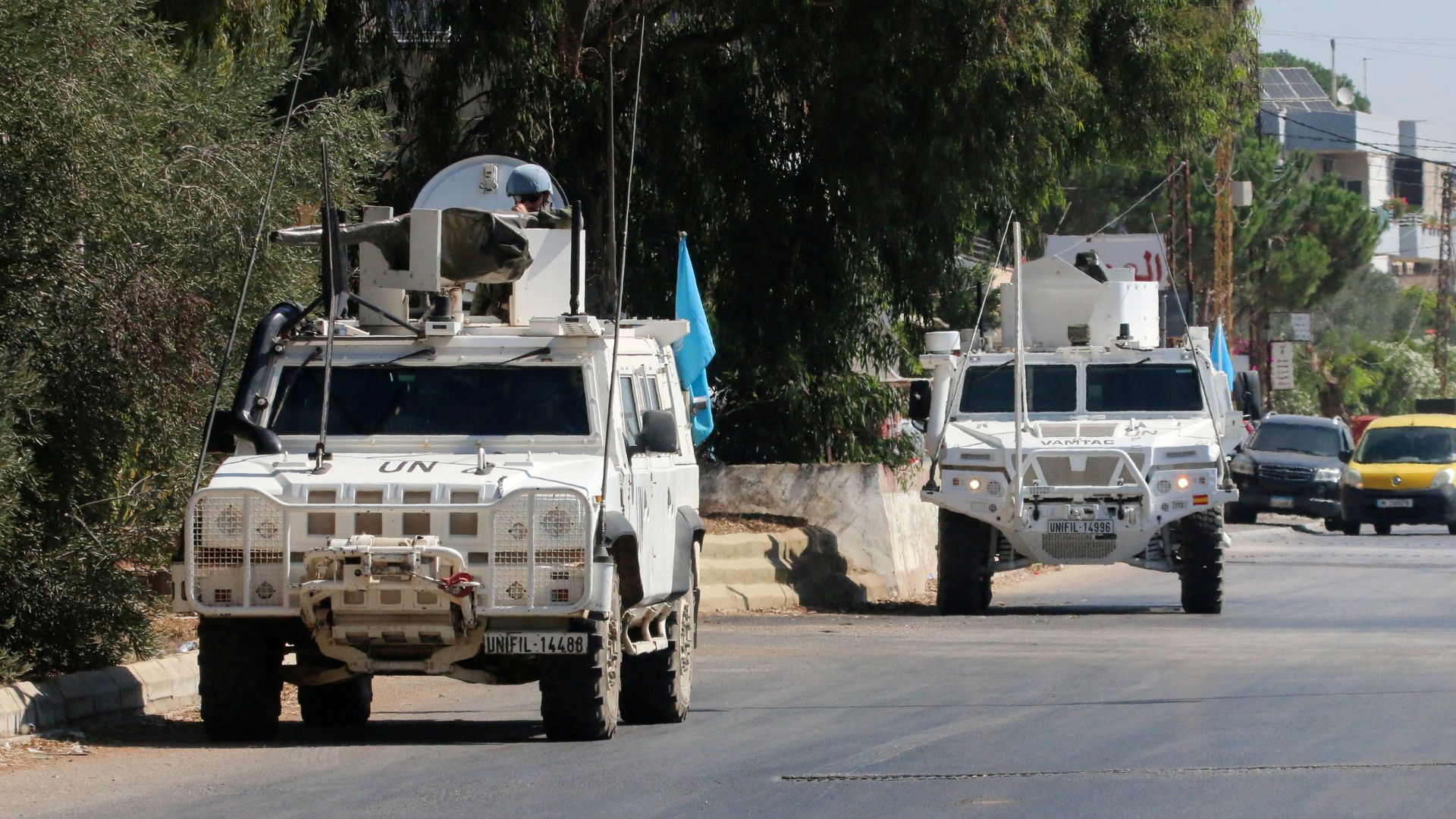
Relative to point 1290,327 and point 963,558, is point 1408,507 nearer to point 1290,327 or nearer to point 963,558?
point 963,558

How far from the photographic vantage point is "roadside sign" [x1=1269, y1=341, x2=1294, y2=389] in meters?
50.0

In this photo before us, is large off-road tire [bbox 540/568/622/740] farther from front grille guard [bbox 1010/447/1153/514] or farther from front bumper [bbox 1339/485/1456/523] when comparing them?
front bumper [bbox 1339/485/1456/523]

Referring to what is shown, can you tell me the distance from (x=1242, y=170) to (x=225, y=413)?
54.4 m

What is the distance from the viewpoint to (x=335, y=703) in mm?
Result: 10891

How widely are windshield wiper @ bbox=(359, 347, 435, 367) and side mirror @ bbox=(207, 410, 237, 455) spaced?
2.32 ft

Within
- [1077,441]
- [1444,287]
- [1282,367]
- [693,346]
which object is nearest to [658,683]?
[693,346]

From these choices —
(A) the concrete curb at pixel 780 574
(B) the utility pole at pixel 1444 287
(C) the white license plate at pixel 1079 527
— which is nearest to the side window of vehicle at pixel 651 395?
(A) the concrete curb at pixel 780 574

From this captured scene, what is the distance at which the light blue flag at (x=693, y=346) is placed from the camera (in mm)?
17581

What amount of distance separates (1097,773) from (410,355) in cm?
398

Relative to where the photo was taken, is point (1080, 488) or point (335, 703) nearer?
point (335, 703)

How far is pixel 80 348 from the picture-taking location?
36.0 feet

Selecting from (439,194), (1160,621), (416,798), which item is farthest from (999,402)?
(416,798)

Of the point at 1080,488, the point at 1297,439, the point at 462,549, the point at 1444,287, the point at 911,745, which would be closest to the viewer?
the point at 462,549

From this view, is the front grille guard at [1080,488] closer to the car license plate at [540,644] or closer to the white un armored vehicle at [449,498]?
the white un armored vehicle at [449,498]
